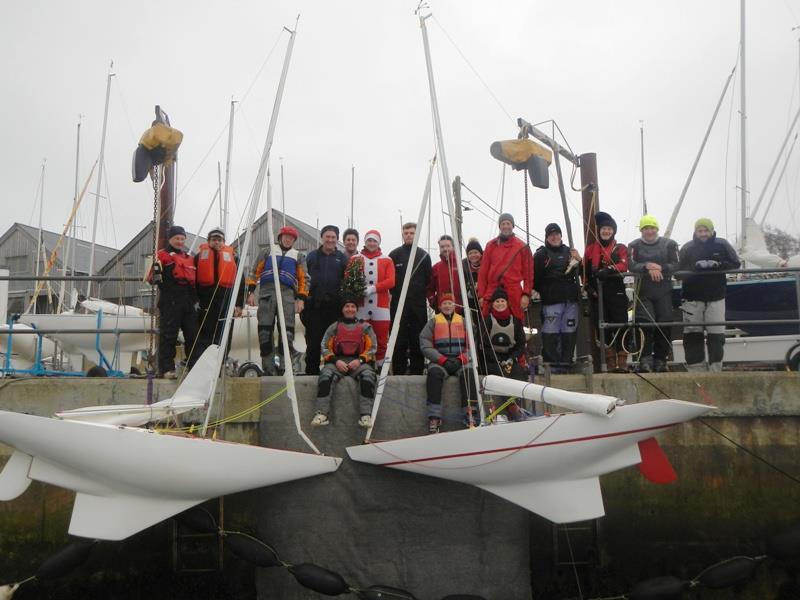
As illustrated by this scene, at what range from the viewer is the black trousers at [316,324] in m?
7.82

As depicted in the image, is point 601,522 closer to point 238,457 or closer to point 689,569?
point 689,569

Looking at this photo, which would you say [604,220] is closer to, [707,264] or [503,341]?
[707,264]

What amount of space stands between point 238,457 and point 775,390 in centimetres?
490

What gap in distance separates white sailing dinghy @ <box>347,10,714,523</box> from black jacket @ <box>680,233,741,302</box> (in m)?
2.58

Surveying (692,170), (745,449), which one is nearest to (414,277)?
(745,449)

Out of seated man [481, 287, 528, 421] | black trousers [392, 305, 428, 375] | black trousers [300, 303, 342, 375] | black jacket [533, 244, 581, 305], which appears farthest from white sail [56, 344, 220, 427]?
black jacket [533, 244, 581, 305]

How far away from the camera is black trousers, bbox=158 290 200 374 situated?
24.7 feet

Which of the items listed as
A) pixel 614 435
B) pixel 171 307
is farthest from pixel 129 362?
pixel 614 435

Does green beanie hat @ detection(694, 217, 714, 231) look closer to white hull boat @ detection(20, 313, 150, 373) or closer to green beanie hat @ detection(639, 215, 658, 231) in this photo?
green beanie hat @ detection(639, 215, 658, 231)

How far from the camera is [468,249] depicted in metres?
8.58

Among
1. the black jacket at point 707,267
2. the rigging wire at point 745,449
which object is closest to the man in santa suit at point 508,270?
the rigging wire at point 745,449

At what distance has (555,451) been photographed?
558 cm

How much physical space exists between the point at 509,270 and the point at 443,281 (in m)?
0.94

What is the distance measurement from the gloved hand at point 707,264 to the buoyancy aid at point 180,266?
532cm
